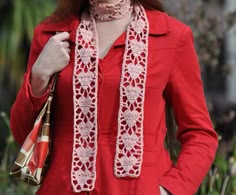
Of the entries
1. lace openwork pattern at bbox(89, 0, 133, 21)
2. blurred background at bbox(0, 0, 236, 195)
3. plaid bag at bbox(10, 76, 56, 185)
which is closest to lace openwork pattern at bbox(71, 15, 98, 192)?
plaid bag at bbox(10, 76, 56, 185)

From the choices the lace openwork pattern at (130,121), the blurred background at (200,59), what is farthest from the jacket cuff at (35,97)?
the blurred background at (200,59)

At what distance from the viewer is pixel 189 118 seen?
11.4ft

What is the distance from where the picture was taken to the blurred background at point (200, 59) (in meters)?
4.91

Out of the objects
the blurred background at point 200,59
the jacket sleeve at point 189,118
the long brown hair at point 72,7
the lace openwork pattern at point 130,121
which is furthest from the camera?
the blurred background at point 200,59

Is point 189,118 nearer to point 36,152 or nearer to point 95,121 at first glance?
point 95,121

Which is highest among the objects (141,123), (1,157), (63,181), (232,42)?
→ (141,123)

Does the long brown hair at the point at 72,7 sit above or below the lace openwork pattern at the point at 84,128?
above

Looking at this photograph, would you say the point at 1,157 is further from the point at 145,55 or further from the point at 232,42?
the point at 232,42

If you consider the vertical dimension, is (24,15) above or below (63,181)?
below

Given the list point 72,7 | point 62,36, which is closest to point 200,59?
point 72,7

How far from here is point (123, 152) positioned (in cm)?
331

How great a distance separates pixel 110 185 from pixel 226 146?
7.62 ft

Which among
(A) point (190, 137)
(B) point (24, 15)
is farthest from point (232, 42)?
(A) point (190, 137)

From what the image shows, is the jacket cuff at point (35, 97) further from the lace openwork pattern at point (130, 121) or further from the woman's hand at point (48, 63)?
the lace openwork pattern at point (130, 121)
